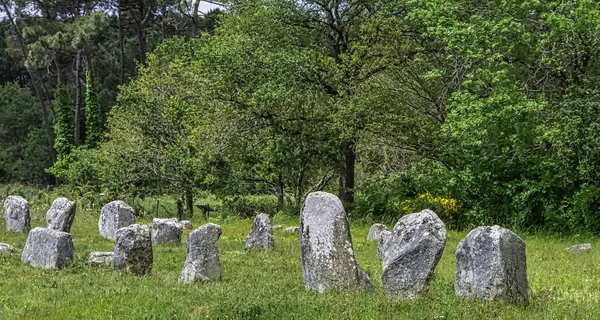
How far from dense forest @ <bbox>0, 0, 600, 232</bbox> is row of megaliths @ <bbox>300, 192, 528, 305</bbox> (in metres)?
10.0

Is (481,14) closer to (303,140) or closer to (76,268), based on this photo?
(303,140)

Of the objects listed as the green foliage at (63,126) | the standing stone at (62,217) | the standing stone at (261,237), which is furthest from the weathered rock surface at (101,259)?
the green foliage at (63,126)

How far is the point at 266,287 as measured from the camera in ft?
35.2

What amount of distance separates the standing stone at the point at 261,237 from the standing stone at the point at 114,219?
17.2ft

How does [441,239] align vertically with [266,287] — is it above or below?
above

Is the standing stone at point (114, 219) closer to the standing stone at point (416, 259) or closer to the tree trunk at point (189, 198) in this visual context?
the tree trunk at point (189, 198)

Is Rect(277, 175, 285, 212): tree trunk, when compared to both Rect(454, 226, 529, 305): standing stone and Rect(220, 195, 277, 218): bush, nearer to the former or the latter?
Rect(220, 195, 277, 218): bush

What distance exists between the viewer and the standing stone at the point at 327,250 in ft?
34.1

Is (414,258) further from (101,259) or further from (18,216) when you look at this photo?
(18,216)

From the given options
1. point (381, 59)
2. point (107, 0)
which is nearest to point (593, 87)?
point (381, 59)

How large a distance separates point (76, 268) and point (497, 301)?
8608 mm

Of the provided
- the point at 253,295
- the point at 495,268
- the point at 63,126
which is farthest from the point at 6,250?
the point at 63,126

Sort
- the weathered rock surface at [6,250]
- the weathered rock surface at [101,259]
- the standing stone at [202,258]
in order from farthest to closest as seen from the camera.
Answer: the weathered rock surface at [6,250]
the weathered rock surface at [101,259]
the standing stone at [202,258]

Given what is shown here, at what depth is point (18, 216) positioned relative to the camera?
2147 centimetres
